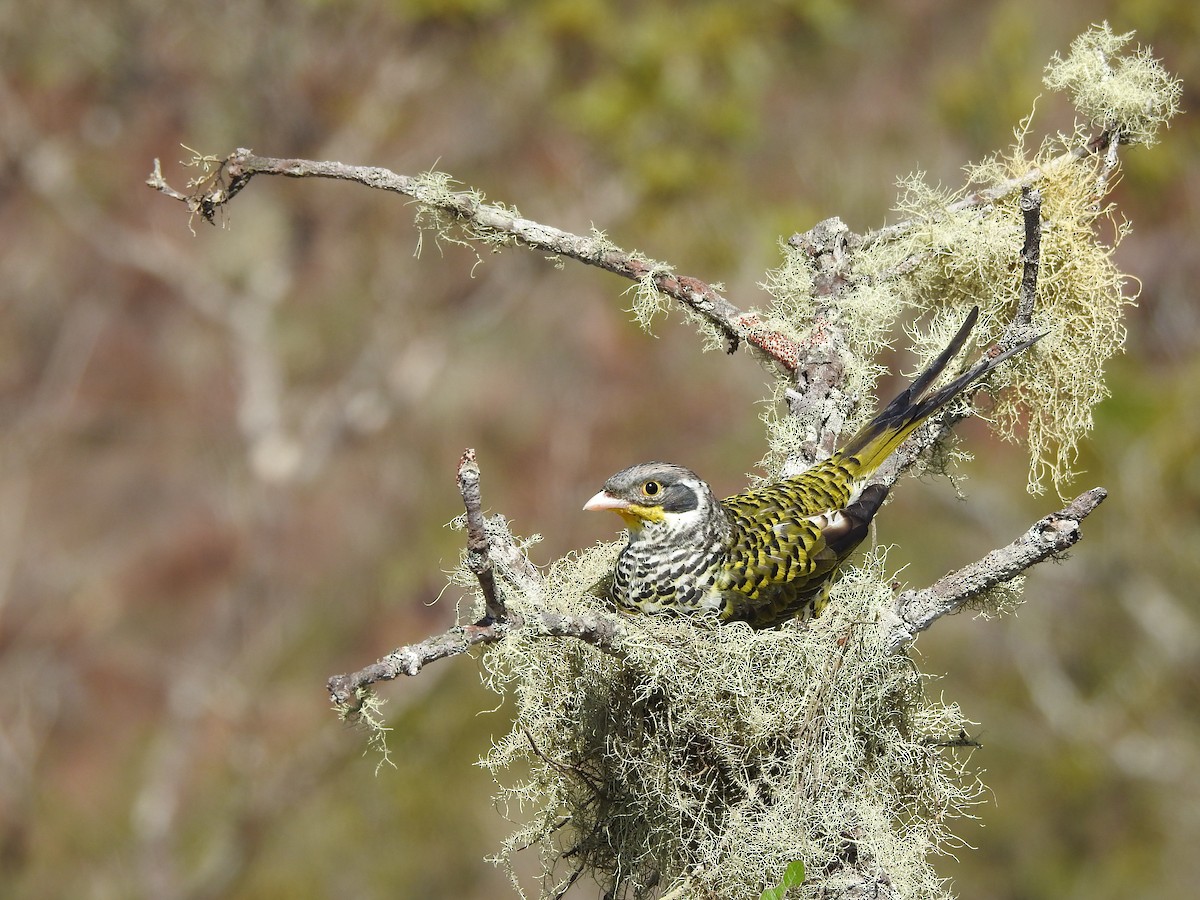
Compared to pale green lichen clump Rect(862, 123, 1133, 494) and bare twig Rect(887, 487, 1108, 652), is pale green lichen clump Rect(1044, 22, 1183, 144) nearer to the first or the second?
pale green lichen clump Rect(862, 123, 1133, 494)

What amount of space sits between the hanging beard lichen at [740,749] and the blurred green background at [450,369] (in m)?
5.21

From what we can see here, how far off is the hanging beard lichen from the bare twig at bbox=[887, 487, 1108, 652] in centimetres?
5

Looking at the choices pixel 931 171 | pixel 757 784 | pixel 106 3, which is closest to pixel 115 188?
pixel 106 3

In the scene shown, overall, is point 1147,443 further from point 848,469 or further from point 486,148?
point 848,469

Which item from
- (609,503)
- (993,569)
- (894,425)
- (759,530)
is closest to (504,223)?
(609,503)

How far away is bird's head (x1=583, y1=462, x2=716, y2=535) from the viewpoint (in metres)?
2.95

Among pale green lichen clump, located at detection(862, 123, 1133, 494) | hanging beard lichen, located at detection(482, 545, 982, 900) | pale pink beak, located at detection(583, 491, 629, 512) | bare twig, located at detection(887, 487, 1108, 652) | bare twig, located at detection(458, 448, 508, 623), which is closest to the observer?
bare twig, located at detection(458, 448, 508, 623)

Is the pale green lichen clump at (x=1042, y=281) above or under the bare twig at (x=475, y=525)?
above

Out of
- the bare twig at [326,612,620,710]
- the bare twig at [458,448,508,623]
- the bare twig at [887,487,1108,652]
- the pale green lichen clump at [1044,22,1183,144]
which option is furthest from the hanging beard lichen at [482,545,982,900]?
the pale green lichen clump at [1044,22,1183,144]

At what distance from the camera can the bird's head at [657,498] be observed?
2947 millimetres

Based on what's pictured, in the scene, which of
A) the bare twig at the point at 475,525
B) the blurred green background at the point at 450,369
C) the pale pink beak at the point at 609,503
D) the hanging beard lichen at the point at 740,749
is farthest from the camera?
the blurred green background at the point at 450,369

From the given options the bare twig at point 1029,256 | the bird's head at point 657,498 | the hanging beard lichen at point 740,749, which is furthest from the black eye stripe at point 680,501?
the bare twig at point 1029,256

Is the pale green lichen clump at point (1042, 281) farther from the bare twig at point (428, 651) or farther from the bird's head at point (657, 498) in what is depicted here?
the bare twig at point (428, 651)

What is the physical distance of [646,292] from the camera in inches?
107
